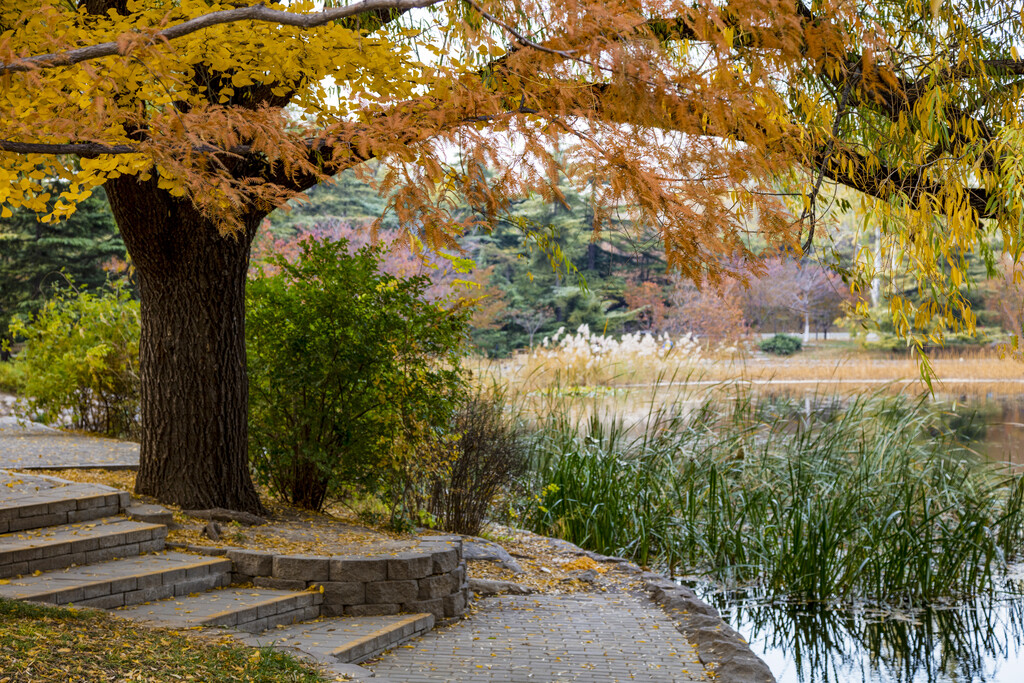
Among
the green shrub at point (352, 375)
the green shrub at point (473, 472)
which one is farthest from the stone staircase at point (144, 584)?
the green shrub at point (473, 472)

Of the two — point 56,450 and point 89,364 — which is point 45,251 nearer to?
point 89,364

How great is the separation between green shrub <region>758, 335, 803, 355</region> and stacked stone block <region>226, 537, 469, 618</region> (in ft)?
74.3

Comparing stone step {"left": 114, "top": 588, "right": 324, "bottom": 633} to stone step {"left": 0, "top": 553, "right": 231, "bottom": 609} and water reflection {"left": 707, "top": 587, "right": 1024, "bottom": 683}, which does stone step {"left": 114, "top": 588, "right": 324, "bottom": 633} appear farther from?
water reflection {"left": 707, "top": 587, "right": 1024, "bottom": 683}

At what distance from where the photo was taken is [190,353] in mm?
5648

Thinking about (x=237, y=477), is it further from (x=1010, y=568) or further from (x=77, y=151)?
(x=1010, y=568)

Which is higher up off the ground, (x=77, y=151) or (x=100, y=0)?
(x=100, y=0)

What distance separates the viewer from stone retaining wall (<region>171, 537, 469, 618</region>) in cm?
467

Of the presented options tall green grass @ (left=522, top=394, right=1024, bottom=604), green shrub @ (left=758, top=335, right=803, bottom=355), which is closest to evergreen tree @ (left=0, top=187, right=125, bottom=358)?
tall green grass @ (left=522, top=394, right=1024, bottom=604)

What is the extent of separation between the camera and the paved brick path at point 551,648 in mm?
3908

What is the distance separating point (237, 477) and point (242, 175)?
1976 millimetres

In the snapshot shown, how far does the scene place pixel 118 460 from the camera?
7.05 metres

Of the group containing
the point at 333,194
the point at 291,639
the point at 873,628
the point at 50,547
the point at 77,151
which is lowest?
the point at 873,628

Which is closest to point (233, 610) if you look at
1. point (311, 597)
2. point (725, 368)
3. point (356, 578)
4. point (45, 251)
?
point (311, 597)

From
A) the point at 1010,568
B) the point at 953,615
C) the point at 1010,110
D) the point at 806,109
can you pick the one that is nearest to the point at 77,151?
the point at 806,109
